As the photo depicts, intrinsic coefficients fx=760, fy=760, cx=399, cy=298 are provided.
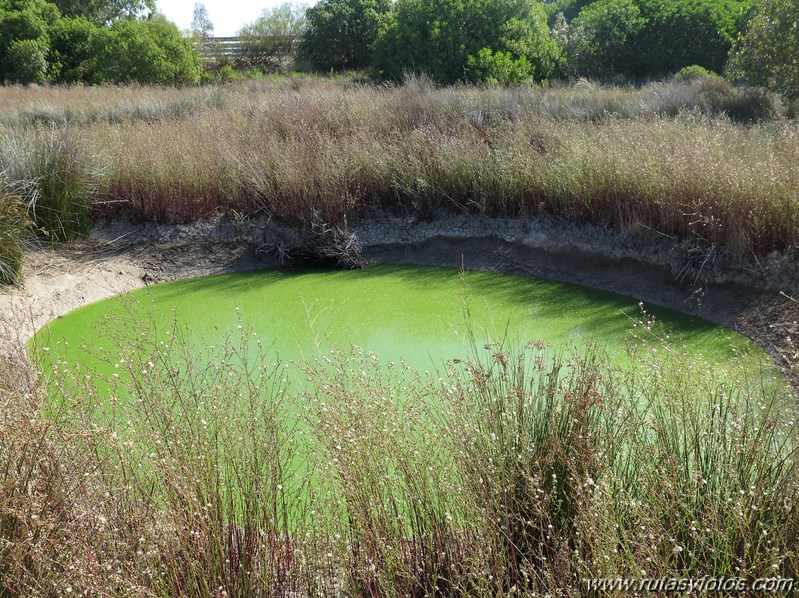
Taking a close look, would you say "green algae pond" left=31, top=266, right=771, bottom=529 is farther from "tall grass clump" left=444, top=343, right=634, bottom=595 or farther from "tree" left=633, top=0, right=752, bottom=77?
"tree" left=633, top=0, right=752, bottom=77

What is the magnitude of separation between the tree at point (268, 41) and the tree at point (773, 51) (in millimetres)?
17053

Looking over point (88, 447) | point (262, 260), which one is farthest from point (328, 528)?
point (262, 260)

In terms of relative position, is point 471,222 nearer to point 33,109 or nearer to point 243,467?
point 243,467

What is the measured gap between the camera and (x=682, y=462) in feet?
9.45

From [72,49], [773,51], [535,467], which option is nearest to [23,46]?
[72,49]

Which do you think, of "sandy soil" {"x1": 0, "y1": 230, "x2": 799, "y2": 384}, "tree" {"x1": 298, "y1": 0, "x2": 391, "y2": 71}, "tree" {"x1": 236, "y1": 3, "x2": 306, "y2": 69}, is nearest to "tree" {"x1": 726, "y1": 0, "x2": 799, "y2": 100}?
"sandy soil" {"x1": 0, "y1": 230, "x2": 799, "y2": 384}

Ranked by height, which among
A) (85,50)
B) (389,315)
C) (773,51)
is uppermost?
(85,50)

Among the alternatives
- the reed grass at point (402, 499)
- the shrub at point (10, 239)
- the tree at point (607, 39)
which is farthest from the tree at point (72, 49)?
the reed grass at point (402, 499)

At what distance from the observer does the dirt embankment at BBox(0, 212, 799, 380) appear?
20.2ft

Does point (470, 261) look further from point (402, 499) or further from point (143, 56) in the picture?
point (143, 56)

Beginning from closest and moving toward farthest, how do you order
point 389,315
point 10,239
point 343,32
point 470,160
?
point 389,315
point 10,239
point 470,160
point 343,32

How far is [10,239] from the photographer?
675 centimetres

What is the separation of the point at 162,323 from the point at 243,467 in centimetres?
364

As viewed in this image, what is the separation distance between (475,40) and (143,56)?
9.20 metres
